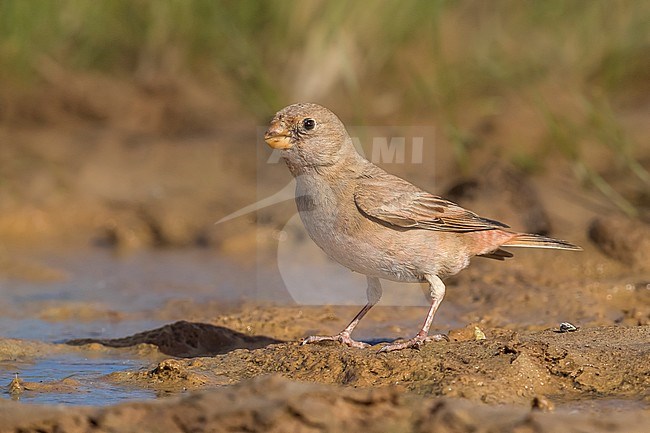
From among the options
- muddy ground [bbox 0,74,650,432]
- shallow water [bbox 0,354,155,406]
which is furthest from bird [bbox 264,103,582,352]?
shallow water [bbox 0,354,155,406]

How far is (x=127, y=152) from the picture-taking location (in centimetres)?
1000

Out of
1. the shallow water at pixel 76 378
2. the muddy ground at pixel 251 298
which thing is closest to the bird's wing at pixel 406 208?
the muddy ground at pixel 251 298

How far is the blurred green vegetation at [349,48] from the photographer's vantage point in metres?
9.96

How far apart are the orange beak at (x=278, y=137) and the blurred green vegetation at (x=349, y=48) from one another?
165 inches

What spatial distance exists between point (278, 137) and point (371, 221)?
0.65 m

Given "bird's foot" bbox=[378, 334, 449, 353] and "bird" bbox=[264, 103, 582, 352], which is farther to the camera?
"bird" bbox=[264, 103, 582, 352]

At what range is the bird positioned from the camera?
5141 millimetres

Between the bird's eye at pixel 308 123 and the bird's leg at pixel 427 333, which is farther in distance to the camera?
the bird's eye at pixel 308 123

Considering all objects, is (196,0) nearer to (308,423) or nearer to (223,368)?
(223,368)

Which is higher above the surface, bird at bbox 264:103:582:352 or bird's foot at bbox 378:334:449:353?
bird at bbox 264:103:582:352

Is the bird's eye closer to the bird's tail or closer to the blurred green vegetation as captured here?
the bird's tail

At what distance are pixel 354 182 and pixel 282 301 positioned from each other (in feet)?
6.08

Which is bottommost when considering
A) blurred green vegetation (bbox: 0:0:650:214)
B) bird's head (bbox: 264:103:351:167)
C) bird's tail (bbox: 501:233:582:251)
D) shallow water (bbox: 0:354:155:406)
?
shallow water (bbox: 0:354:155:406)

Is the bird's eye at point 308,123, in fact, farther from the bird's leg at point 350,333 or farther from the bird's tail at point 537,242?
the bird's tail at point 537,242
